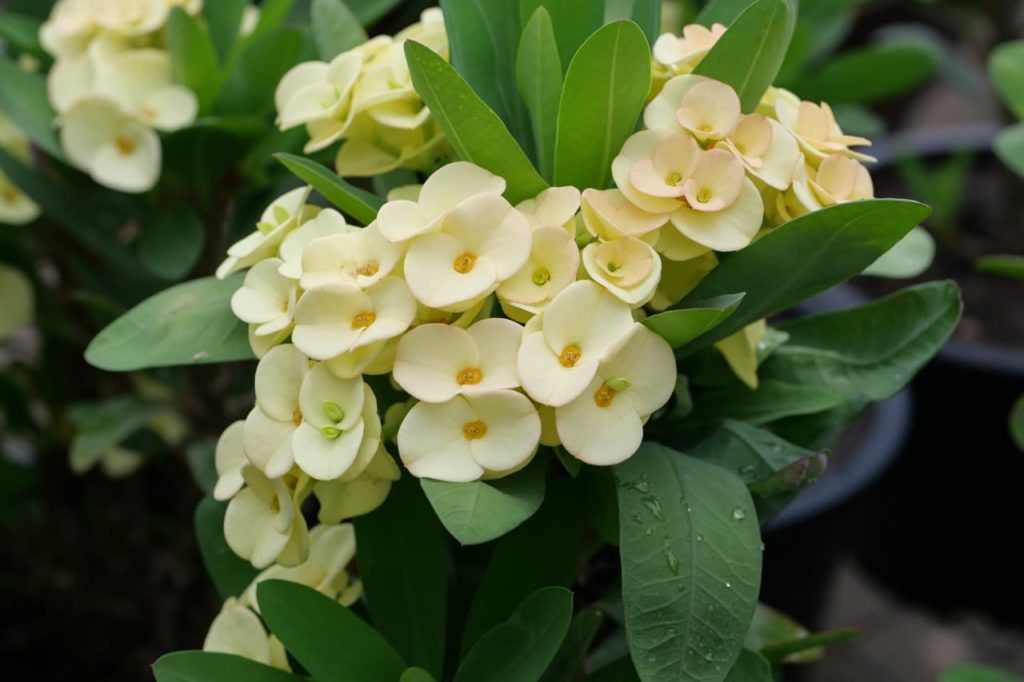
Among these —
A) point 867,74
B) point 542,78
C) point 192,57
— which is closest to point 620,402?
point 542,78

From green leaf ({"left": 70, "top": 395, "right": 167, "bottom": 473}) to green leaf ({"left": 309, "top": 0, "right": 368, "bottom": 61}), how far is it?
574mm

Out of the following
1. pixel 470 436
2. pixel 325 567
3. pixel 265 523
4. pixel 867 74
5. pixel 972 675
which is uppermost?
pixel 470 436

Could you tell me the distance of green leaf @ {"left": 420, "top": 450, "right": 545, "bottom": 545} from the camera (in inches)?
23.5

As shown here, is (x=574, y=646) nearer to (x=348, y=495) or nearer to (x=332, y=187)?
(x=348, y=495)

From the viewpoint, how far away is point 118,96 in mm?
1084

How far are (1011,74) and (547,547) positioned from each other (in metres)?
0.92

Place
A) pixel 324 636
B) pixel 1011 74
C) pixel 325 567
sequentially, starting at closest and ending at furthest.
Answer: pixel 324 636 < pixel 325 567 < pixel 1011 74

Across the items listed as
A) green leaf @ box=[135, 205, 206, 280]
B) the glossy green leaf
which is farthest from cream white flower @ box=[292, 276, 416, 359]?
the glossy green leaf

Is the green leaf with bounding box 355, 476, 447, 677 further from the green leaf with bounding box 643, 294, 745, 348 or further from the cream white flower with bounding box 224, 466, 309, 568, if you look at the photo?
the green leaf with bounding box 643, 294, 745, 348

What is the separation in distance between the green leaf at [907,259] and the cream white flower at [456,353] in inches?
13.5

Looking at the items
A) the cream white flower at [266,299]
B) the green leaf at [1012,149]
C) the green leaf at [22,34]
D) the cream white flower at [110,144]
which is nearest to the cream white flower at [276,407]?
the cream white flower at [266,299]

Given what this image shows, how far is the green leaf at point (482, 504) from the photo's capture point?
598mm

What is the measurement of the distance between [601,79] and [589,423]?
0.71ft

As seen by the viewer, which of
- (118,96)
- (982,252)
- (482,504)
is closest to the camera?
(482,504)
